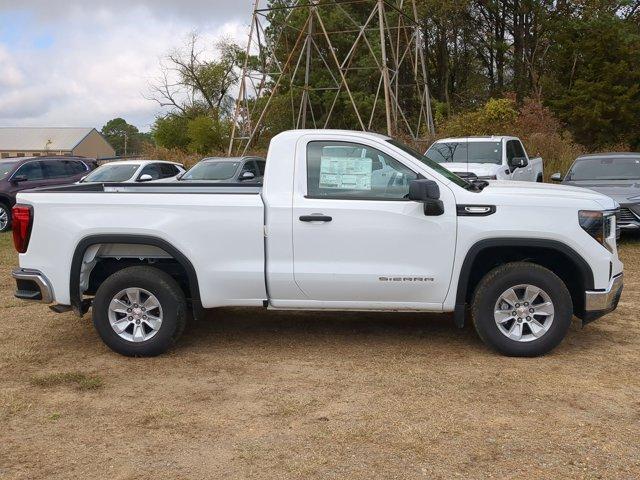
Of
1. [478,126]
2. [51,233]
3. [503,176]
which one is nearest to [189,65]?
[478,126]

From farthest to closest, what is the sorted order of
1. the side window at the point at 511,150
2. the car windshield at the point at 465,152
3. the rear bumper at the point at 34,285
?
the side window at the point at 511,150 → the car windshield at the point at 465,152 → the rear bumper at the point at 34,285

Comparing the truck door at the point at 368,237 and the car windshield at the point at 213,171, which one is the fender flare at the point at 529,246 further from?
the car windshield at the point at 213,171

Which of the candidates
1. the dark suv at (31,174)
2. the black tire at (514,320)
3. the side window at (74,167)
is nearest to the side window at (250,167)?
the dark suv at (31,174)

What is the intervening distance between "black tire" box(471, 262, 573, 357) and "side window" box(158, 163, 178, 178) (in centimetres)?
1221

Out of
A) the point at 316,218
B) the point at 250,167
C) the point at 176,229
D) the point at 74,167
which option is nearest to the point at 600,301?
the point at 316,218

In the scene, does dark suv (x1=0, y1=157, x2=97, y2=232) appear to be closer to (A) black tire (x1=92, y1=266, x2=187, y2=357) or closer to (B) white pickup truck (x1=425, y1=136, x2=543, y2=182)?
(B) white pickup truck (x1=425, y1=136, x2=543, y2=182)

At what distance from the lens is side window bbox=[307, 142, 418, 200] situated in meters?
5.51

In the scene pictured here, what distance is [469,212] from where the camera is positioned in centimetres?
537

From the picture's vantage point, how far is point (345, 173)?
5.59m

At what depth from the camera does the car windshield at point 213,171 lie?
14562 millimetres

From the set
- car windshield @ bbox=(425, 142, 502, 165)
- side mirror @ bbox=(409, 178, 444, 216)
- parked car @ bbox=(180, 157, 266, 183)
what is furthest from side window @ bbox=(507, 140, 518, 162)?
side mirror @ bbox=(409, 178, 444, 216)

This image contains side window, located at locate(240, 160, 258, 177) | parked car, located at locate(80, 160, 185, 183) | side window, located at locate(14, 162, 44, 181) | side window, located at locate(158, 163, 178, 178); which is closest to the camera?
side window, located at locate(240, 160, 258, 177)

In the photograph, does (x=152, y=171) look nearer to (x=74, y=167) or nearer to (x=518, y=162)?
(x=74, y=167)

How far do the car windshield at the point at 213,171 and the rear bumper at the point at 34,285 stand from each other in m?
8.86
